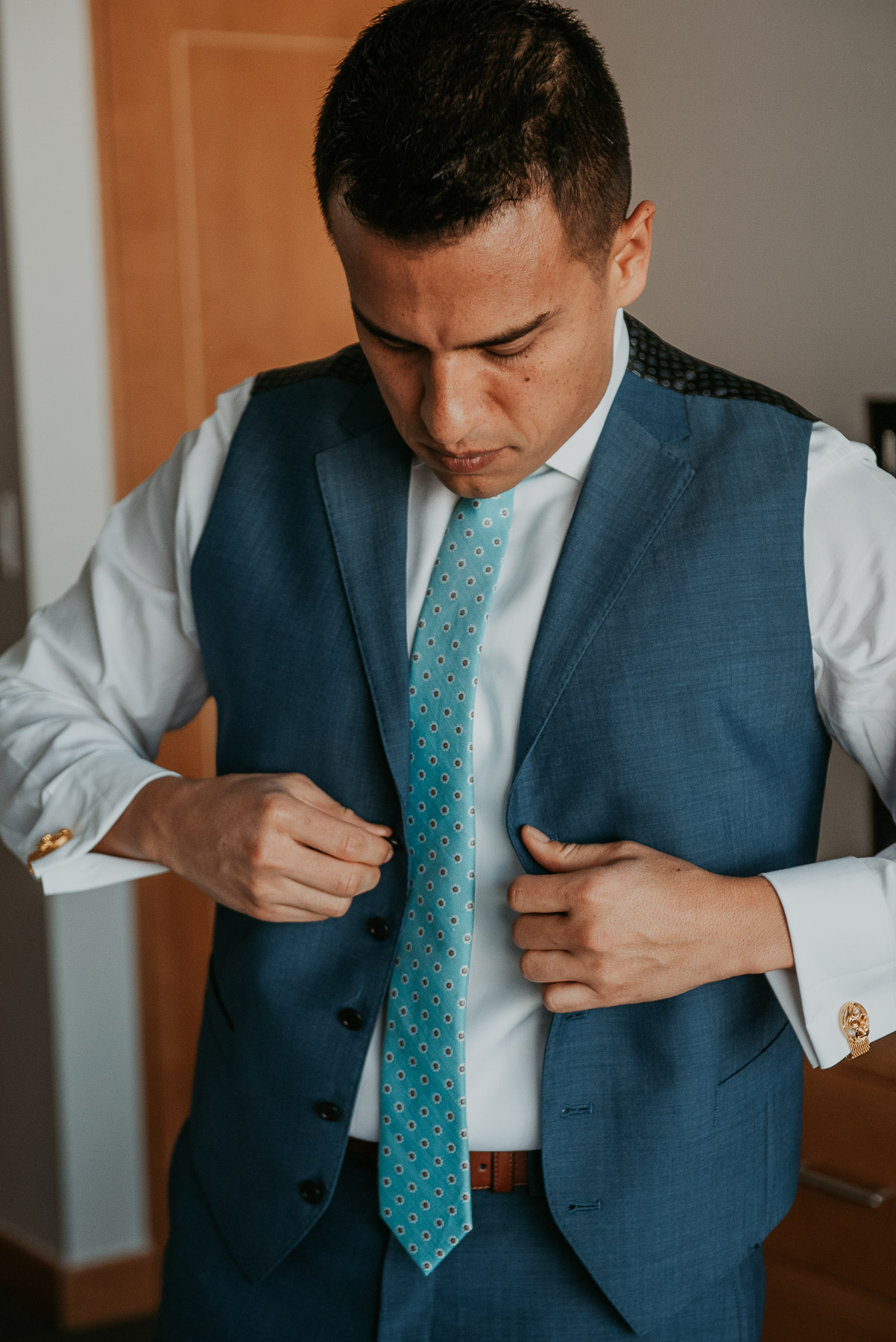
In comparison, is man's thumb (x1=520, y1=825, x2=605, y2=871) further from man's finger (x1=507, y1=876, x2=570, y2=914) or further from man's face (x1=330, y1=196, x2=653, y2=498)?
man's face (x1=330, y1=196, x2=653, y2=498)

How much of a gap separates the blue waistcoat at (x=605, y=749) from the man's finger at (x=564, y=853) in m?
0.02

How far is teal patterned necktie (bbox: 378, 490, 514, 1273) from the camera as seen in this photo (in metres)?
1.00

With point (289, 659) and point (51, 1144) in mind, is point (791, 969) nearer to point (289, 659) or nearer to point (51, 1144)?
Answer: point (289, 659)

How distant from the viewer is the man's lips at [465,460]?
93cm

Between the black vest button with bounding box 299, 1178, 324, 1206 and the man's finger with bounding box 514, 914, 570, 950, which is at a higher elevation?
the man's finger with bounding box 514, 914, 570, 950

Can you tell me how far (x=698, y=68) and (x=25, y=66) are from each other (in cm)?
119

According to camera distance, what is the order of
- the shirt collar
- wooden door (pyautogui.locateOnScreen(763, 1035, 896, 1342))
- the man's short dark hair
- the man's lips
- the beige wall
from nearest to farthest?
the man's short dark hair → the man's lips → the shirt collar → wooden door (pyautogui.locateOnScreen(763, 1035, 896, 1342)) → the beige wall

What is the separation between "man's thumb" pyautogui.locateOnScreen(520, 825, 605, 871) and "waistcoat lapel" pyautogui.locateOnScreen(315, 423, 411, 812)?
0.41ft

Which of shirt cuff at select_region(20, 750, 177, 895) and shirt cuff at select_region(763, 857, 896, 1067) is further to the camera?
shirt cuff at select_region(20, 750, 177, 895)

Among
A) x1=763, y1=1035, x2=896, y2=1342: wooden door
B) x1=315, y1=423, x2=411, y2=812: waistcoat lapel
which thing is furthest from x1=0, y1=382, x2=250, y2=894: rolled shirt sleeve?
x1=763, y1=1035, x2=896, y2=1342: wooden door

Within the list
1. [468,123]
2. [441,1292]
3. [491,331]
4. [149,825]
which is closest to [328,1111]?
[441,1292]

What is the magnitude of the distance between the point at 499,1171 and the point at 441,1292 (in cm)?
12

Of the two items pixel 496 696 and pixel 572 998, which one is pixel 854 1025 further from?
pixel 496 696

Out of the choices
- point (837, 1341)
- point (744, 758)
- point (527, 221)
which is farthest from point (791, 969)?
point (837, 1341)
